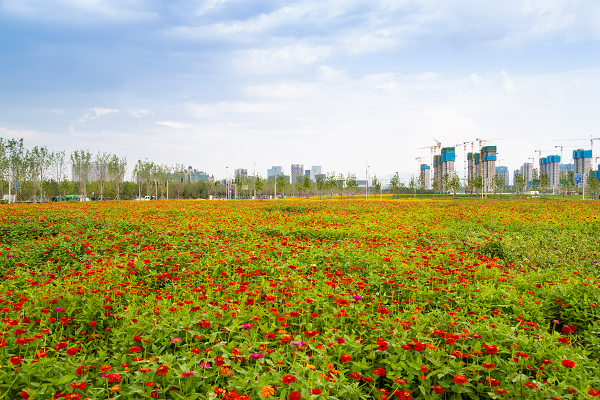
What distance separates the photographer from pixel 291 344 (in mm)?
2855

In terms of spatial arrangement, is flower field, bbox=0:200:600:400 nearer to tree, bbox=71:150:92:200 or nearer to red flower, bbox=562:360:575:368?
red flower, bbox=562:360:575:368

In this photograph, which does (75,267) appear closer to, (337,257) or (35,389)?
(35,389)

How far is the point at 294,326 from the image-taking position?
12.3 ft

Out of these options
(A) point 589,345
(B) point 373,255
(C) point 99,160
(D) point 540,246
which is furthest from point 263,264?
(C) point 99,160

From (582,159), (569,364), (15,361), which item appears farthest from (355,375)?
(582,159)

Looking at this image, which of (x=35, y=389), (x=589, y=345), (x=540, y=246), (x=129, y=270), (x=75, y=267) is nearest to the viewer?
(x=35, y=389)

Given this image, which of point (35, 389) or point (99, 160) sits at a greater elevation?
point (99, 160)

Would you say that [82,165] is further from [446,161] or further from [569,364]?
[446,161]

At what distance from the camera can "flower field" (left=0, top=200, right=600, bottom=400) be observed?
8.09 feet

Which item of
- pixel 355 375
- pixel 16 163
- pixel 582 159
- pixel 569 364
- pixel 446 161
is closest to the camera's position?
pixel 569 364

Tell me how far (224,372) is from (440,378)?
5.73 ft

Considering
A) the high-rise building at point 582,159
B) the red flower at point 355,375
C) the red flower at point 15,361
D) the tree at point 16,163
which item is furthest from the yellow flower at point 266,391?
the high-rise building at point 582,159

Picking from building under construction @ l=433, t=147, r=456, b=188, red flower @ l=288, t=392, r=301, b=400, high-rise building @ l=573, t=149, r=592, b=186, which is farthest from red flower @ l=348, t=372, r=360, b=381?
high-rise building @ l=573, t=149, r=592, b=186

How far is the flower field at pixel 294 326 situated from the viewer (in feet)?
8.09
